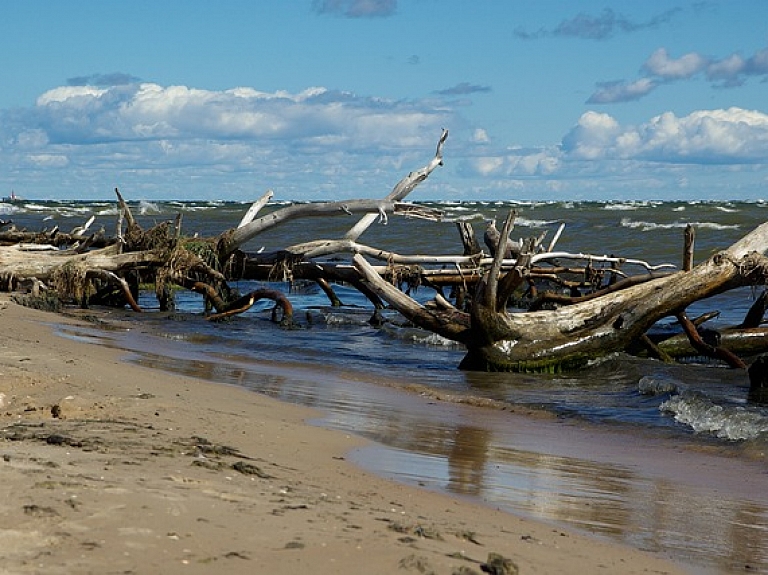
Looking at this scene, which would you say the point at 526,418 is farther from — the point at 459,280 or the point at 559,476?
the point at 459,280

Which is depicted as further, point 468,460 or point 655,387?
point 655,387

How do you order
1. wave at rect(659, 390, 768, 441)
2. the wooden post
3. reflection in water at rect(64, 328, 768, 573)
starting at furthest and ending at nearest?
the wooden post < wave at rect(659, 390, 768, 441) < reflection in water at rect(64, 328, 768, 573)

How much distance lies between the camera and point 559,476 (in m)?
5.87

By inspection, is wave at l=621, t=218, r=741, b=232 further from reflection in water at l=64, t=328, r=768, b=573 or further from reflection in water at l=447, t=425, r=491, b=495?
reflection in water at l=447, t=425, r=491, b=495

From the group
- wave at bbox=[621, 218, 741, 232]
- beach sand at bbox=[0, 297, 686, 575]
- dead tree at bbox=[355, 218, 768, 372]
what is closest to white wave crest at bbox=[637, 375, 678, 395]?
dead tree at bbox=[355, 218, 768, 372]

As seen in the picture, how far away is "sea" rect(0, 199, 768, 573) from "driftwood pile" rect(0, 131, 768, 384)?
33cm

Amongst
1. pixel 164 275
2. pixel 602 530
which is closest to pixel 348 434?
pixel 602 530

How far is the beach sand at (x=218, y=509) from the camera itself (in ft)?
10.5

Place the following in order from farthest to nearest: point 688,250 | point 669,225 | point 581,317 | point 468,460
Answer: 1. point 669,225
2. point 688,250
3. point 581,317
4. point 468,460

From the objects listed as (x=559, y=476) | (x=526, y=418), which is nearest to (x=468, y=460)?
(x=559, y=476)

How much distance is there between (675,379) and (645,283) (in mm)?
1143

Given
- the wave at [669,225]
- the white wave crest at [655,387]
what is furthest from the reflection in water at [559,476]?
the wave at [669,225]

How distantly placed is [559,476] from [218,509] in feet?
8.60

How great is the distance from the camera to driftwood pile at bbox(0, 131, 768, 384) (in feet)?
36.4
